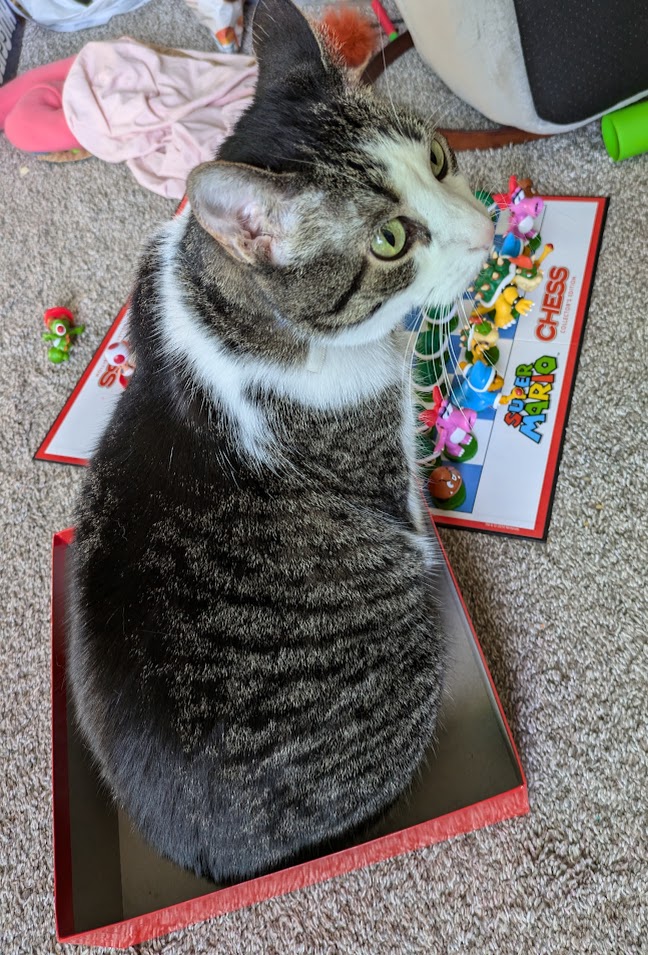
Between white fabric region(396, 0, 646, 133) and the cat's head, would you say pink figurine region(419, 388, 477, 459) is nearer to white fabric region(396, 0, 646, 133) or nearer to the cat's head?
the cat's head

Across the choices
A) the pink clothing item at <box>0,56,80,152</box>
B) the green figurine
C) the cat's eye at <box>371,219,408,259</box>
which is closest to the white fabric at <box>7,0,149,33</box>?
the pink clothing item at <box>0,56,80,152</box>

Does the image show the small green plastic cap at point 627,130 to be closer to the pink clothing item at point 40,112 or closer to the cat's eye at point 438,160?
the cat's eye at point 438,160

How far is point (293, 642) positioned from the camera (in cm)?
71

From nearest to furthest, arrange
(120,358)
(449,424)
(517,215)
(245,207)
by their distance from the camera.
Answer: (245,207)
(449,424)
(517,215)
(120,358)

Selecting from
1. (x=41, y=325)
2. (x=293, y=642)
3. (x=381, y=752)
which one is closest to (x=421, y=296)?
(x=293, y=642)

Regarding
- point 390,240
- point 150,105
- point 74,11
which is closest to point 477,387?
point 390,240

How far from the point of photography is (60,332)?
4.37 feet

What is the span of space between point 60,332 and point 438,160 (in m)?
0.89

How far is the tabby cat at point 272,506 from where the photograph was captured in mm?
660

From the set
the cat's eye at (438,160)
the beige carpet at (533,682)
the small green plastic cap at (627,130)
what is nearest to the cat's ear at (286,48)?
the cat's eye at (438,160)

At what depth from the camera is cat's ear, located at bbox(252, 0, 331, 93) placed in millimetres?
717

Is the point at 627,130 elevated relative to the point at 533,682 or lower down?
elevated

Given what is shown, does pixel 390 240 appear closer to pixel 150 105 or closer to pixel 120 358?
pixel 120 358

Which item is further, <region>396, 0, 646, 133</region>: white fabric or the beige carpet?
<region>396, 0, 646, 133</region>: white fabric
